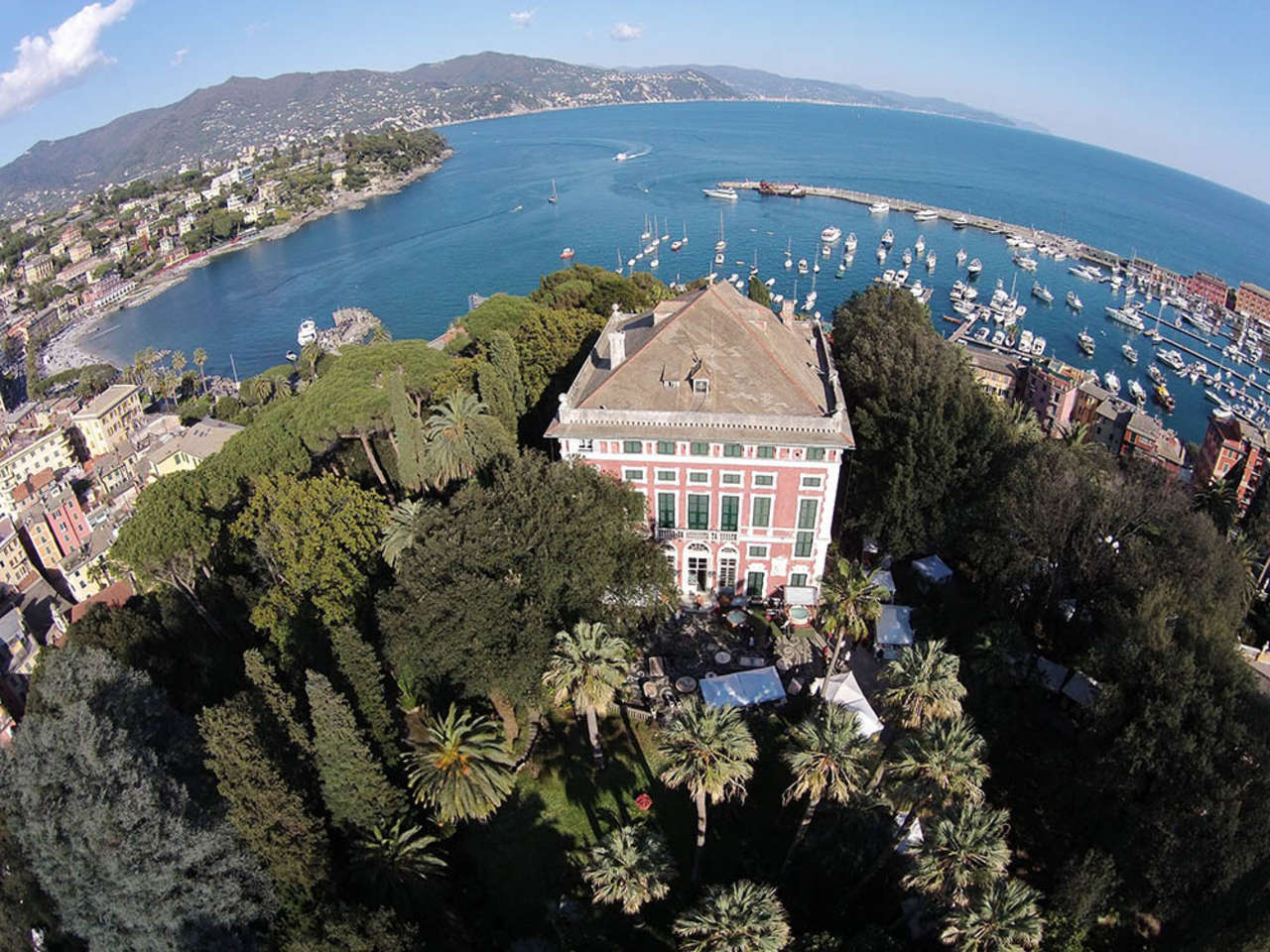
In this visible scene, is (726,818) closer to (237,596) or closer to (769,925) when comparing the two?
(769,925)

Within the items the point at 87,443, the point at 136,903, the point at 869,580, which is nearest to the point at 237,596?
the point at 136,903

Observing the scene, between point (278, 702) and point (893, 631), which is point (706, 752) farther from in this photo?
point (893, 631)

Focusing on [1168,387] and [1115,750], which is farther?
[1168,387]

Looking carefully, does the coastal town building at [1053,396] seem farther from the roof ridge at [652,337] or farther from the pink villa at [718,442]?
the roof ridge at [652,337]

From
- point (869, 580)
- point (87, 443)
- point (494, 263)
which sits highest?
point (869, 580)

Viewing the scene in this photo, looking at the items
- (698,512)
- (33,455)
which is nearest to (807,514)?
(698,512)

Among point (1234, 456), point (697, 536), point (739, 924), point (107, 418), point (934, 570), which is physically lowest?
point (107, 418)
